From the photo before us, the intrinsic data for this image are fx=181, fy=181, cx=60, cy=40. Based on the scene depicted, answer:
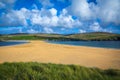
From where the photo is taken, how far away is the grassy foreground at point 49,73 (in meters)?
4.20

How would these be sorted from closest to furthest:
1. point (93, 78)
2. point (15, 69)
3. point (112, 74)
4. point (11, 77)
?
point (11, 77)
point (15, 69)
point (93, 78)
point (112, 74)

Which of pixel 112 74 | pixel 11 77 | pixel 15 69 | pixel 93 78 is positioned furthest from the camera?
pixel 112 74

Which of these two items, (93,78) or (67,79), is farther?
(93,78)

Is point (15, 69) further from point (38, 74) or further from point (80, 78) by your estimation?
point (80, 78)

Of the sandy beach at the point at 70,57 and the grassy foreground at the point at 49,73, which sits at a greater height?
the grassy foreground at the point at 49,73

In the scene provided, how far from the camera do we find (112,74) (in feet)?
16.6

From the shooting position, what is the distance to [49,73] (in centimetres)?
445

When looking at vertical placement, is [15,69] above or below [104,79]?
above

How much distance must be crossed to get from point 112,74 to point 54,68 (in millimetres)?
1657

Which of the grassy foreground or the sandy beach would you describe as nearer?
the grassy foreground

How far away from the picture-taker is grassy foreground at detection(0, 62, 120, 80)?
13.8 ft

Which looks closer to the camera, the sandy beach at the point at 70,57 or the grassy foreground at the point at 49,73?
the grassy foreground at the point at 49,73

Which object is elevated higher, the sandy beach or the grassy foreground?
the grassy foreground

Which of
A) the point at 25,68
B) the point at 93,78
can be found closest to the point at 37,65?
the point at 25,68
